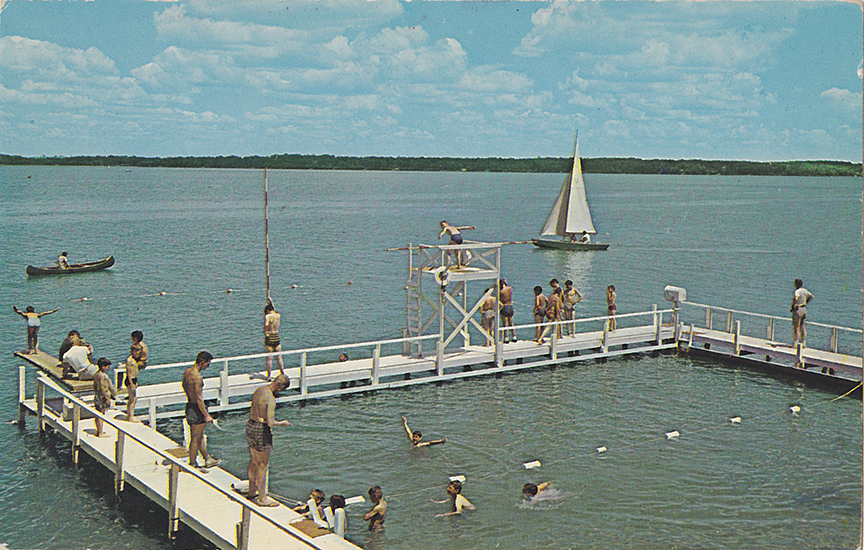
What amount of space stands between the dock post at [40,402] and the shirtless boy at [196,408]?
6.35m

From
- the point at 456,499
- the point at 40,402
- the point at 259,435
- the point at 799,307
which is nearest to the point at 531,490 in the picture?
the point at 456,499

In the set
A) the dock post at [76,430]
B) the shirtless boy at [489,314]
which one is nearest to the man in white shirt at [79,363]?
the dock post at [76,430]

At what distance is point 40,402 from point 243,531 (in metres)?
9.84

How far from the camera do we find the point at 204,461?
1538cm

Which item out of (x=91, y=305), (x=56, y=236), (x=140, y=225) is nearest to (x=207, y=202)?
(x=140, y=225)

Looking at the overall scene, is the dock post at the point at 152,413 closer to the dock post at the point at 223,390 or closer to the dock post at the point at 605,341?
the dock post at the point at 223,390

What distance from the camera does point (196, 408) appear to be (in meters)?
14.7

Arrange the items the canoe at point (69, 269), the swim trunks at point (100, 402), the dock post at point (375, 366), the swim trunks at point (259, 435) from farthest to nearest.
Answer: the canoe at point (69, 269), the dock post at point (375, 366), the swim trunks at point (100, 402), the swim trunks at point (259, 435)

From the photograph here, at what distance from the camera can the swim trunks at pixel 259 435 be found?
1313 cm

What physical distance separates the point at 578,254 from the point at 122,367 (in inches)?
2102

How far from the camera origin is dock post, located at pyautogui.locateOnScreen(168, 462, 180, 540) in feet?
46.4

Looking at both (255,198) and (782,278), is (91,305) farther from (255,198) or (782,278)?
(255,198)

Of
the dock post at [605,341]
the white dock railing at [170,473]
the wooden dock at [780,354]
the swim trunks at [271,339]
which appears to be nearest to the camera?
the white dock railing at [170,473]

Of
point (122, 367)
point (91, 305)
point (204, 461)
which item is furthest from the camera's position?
point (91, 305)
